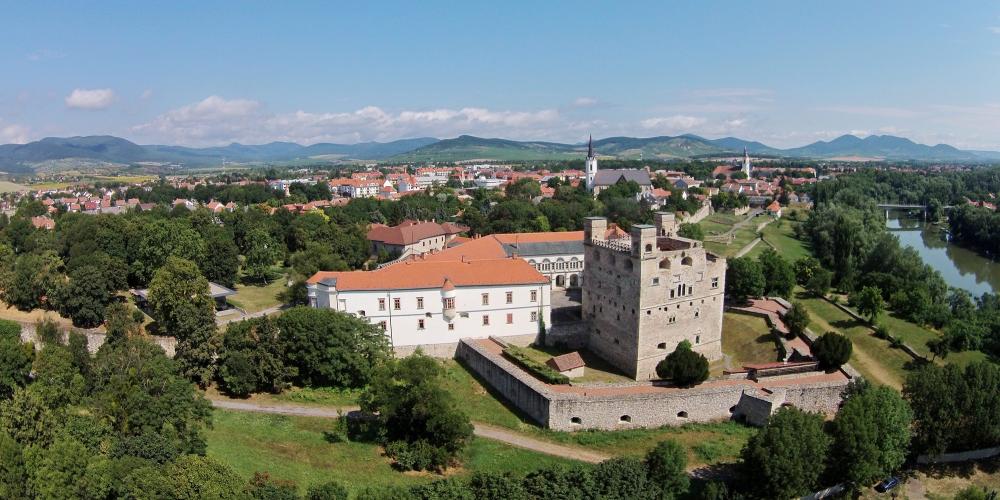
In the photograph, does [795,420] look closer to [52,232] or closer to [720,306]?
[720,306]

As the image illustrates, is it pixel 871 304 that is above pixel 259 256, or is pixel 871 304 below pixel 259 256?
below

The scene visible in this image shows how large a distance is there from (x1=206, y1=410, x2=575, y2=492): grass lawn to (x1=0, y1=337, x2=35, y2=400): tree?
35.3 feet

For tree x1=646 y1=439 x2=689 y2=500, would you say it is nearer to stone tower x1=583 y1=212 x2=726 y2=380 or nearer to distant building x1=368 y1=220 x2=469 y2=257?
stone tower x1=583 y1=212 x2=726 y2=380

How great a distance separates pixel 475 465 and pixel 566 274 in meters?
30.6

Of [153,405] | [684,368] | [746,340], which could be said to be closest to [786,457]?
[684,368]

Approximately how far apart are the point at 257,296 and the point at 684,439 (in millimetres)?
39055

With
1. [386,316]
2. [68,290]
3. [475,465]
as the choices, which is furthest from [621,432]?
[68,290]

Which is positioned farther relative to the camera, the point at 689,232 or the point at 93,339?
the point at 689,232

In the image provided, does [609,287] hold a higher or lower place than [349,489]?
higher

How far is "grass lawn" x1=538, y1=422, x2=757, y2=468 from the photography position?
99.8 ft

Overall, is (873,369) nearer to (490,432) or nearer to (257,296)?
(490,432)

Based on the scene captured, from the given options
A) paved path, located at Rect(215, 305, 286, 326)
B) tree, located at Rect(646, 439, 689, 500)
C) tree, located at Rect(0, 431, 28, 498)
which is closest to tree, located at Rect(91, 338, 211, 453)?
tree, located at Rect(0, 431, 28, 498)

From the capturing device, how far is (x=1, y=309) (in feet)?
156

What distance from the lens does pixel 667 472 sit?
1005 inches
